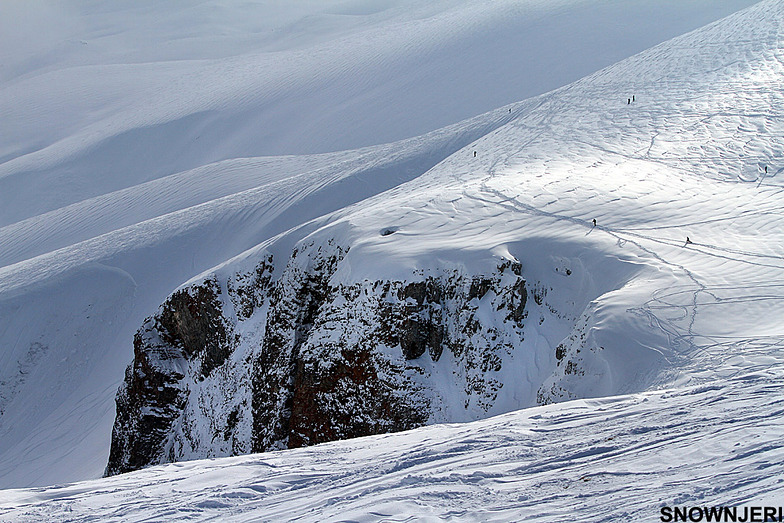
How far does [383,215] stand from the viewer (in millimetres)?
15867

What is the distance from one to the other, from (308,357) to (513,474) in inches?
310

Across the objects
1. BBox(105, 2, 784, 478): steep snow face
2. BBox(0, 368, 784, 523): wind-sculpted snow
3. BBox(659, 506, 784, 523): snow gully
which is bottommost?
BBox(659, 506, 784, 523): snow gully

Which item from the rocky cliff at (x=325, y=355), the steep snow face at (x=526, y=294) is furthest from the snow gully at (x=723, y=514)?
the rocky cliff at (x=325, y=355)

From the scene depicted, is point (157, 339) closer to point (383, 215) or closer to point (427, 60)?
point (383, 215)

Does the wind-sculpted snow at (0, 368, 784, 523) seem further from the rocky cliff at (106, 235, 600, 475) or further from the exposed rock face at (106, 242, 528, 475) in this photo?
the exposed rock face at (106, 242, 528, 475)

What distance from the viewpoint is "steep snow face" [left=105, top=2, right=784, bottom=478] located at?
10.0m

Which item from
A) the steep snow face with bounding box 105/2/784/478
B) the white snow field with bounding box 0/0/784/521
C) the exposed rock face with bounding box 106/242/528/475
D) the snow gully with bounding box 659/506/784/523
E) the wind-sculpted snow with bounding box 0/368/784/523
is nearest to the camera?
the snow gully with bounding box 659/506/784/523

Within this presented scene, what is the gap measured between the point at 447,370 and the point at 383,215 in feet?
15.6

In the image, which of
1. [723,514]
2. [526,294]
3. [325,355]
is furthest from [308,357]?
[723,514]

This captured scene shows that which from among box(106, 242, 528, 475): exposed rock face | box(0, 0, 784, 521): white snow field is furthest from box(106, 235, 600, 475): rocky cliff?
box(0, 0, 784, 521): white snow field

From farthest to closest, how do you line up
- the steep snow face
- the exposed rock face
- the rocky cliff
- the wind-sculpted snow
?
the exposed rock face, the rocky cliff, the steep snow face, the wind-sculpted snow

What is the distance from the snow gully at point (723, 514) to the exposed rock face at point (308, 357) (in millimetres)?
6827

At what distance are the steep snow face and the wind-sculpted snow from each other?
61.3 inches

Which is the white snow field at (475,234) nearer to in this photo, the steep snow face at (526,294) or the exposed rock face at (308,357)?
the steep snow face at (526,294)
